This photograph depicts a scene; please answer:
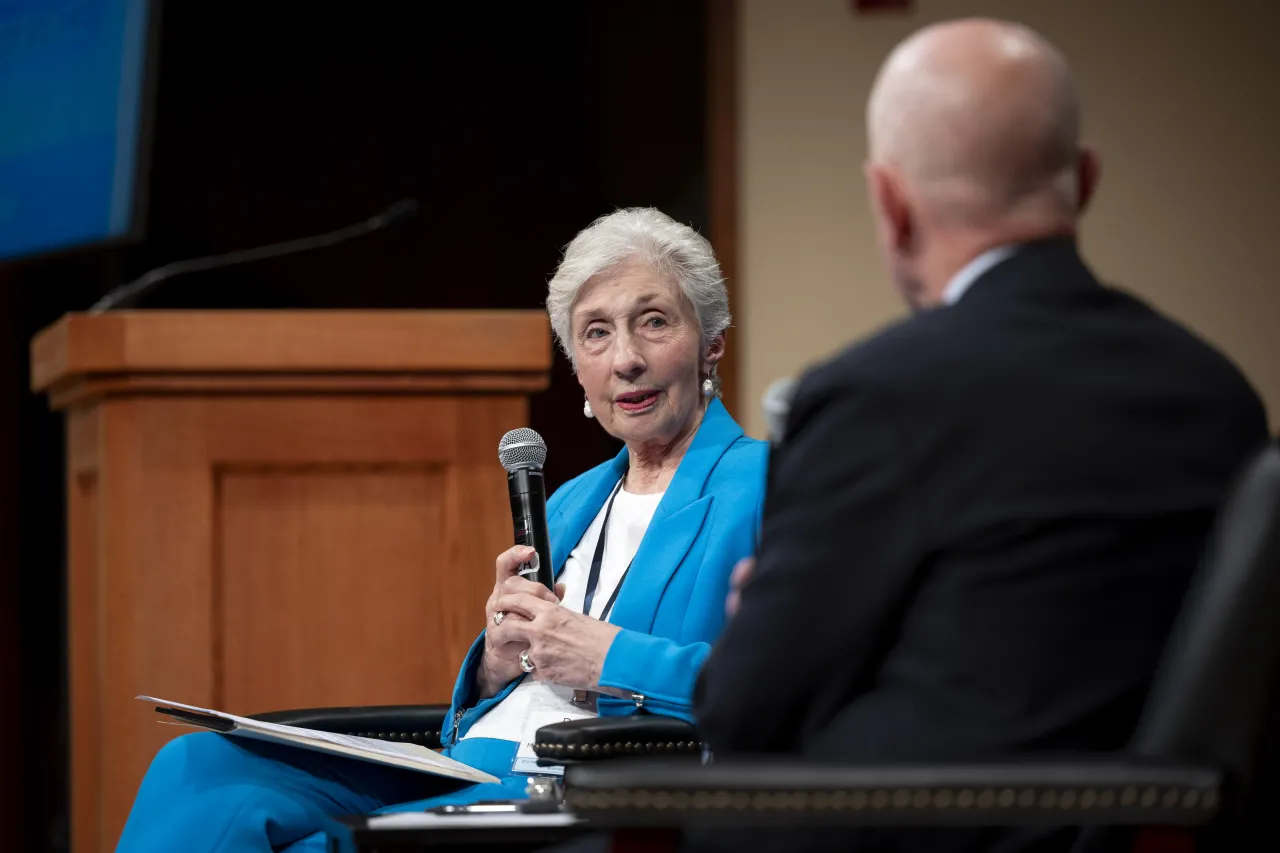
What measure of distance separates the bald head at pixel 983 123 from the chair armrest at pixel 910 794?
459mm

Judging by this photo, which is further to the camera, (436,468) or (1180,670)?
(436,468)

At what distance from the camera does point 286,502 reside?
8.05 feet

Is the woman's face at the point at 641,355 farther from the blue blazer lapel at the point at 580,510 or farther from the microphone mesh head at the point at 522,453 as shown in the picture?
the microphone mesh head at the point at 522,453

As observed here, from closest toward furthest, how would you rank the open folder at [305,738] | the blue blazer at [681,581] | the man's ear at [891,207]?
the man's ear at [891,207] → the open folder at [305,738] → the blue blazer at [681,581]

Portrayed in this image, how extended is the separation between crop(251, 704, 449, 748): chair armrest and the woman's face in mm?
471

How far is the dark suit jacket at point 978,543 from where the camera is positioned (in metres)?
1.14

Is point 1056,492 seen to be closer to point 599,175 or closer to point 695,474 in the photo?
point 695,474

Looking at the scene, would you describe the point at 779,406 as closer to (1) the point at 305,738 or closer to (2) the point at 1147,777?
(2) the point at 1147,777

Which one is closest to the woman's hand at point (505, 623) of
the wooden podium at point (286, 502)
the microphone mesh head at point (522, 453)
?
the microphone mesh head at point (522, 453)

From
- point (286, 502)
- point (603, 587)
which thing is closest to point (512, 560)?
point (603, 587)

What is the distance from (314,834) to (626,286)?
86cm

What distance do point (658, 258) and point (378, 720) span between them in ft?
2.48

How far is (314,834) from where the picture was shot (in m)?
1.79

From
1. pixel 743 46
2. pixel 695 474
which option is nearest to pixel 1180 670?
pixel 695 474
